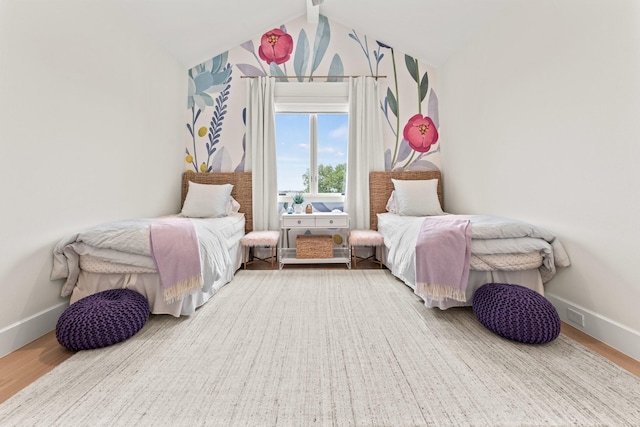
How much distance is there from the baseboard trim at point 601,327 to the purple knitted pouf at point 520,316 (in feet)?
0.95

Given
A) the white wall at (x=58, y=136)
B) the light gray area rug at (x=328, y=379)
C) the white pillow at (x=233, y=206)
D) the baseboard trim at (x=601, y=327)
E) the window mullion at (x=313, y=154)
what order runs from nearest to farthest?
the light gray area rug at (x=328, y=379) < the baseboard trim at (x=601, y=327) < the white wall at (x=58, y=136) < the white pillow at (x=233, y=206) < the window mullion at (x=313, y=154)

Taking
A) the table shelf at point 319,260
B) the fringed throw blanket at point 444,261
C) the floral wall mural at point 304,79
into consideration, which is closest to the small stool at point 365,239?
the table shelf at point 319,260

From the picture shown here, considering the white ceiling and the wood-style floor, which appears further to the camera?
the white ceiling

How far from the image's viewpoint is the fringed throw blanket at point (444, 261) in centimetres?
192

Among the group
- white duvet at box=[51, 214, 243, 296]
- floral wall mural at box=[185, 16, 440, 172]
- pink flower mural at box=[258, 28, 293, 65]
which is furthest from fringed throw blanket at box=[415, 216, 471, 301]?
pink flower mural at box=[258, 28, 293, 65]

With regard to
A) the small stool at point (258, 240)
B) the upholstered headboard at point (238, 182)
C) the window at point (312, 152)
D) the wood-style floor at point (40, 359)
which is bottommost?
the wood-style floor at point (40, 359)

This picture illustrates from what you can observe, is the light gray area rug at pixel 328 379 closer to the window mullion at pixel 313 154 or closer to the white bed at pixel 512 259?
the white bed at pixel 512 259

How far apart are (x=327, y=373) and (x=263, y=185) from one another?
2.81 m

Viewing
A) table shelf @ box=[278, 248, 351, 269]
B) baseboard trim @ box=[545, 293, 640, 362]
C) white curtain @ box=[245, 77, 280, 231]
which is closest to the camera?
baseboard trim @ box=[545, 293, 640, 362]

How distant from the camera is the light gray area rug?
1075 mm

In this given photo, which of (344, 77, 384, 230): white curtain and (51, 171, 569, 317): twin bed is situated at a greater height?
A: (344, 77, 384, 230): white curtain

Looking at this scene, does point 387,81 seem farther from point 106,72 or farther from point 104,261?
point 104,261

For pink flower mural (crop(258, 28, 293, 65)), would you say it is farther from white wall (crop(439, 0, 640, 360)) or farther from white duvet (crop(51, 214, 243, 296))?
white duvet (crop(51, 214, 243, 296))

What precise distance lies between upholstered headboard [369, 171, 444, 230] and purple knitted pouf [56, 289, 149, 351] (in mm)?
2847
